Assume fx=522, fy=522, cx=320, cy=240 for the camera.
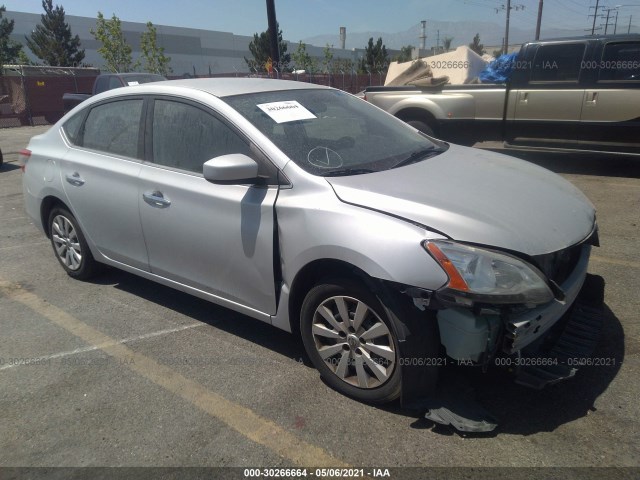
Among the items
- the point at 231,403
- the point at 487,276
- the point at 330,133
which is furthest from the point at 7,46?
the point at 487,276

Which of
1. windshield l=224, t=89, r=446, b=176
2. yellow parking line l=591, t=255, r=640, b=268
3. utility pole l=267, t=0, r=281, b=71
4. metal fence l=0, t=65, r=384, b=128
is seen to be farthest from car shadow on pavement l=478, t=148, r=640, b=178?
metal fence l=0, t=65, r=384, b=128

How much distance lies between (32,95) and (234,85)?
22349 mm

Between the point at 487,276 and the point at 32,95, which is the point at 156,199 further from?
the point at 32,95

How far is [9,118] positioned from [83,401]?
892 inches

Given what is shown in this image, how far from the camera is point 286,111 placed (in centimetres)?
341

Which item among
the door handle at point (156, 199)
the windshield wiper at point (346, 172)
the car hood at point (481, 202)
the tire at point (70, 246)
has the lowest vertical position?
the tire at point (70, 246)

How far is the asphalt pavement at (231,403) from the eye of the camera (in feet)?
8.09

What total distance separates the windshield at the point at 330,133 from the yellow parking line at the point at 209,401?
1.39 meters

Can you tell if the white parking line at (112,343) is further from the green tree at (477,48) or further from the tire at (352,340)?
the green tree at (477,48)

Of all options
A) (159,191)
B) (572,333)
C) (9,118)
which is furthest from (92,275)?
(9,118)

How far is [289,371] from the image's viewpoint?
10.4 feet

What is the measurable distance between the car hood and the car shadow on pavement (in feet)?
18.0

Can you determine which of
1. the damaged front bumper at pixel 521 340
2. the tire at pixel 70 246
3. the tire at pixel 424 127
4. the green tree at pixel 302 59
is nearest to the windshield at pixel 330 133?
the damaged front bumper at pixel 521 340

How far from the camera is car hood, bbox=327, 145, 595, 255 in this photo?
2.51m
